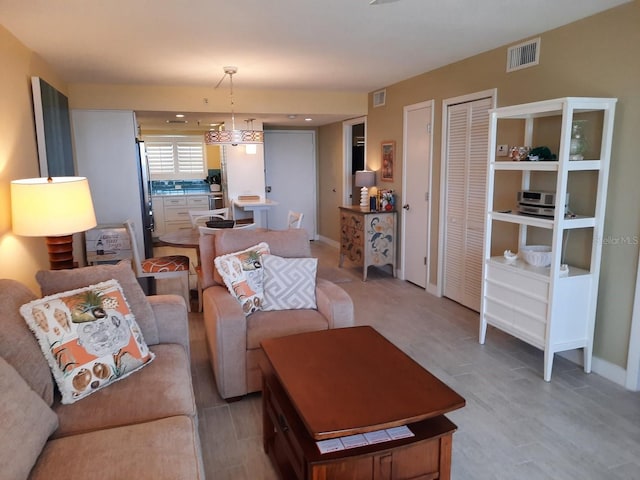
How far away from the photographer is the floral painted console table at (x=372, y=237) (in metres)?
5.30

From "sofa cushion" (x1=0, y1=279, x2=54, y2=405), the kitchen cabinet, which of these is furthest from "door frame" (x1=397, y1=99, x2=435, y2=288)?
the kitchen cabinet

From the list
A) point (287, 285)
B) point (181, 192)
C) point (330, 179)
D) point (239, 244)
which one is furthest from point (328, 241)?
point (287, 285)

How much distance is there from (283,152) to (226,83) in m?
2.68

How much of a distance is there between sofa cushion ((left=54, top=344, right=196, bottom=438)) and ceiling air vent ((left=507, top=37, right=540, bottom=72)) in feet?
10.8

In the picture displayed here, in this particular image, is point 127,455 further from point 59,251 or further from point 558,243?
point 558,243

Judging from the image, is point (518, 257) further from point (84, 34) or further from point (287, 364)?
point (84, 34)

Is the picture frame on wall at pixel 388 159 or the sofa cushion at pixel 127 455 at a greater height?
the picture frame on wall at pixel 388 159

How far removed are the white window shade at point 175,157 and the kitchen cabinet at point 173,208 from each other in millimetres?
596

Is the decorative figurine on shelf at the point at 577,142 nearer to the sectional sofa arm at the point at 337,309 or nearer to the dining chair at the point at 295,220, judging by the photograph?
the sectional sofa arm at the point at 337,309

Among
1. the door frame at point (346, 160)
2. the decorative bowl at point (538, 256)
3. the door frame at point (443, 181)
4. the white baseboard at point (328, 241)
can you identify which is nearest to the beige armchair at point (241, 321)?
the decorative bowl at point (538, 256)

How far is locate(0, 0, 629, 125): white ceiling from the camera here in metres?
2.63

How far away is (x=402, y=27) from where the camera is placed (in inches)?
120

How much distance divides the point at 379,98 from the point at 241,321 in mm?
3999

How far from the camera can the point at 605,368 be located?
294 centimetres
